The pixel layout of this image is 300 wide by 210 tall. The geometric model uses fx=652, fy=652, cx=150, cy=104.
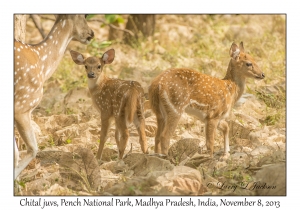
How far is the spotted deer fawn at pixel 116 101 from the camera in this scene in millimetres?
9125

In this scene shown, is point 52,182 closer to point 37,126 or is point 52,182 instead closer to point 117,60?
point 37,126

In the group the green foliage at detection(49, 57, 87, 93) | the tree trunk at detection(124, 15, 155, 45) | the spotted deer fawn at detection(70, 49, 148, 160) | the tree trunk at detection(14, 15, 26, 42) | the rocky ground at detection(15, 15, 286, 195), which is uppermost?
the tree trunk at detection(124, 15, 155, 45)

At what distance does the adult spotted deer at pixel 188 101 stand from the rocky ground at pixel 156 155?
32 cm

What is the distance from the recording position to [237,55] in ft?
32.7

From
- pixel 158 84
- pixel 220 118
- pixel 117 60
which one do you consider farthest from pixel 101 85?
pixel 117 60

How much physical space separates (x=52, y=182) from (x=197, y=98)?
2404 mm

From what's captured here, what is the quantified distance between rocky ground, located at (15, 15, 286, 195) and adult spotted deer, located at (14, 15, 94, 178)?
2.04 feet

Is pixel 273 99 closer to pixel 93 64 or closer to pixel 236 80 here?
pixel 236 80

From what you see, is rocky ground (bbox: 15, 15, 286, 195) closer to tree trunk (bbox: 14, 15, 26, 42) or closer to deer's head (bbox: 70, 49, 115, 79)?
deer's head (bbox: 70, 49, 115, 79)

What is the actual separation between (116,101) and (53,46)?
119cm

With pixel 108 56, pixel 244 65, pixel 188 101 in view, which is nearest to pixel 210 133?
pixel 188 101

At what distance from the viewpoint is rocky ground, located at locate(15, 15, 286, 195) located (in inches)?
321

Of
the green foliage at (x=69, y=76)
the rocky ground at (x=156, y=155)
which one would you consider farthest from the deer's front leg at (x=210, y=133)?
the green foliage at (x=69, y=76)

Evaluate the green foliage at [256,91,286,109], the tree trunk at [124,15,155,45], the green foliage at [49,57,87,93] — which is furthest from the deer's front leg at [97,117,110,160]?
the tree trunk at [124,15,155,45]
